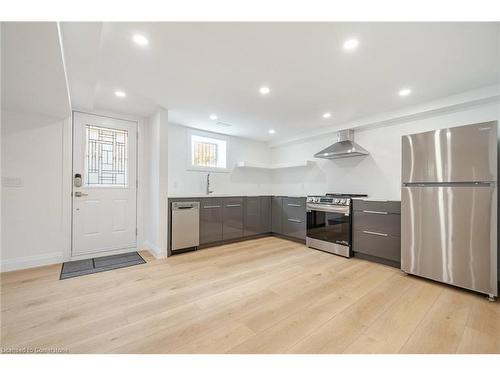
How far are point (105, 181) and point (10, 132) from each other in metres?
1.19

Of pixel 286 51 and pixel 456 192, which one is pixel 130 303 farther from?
pixel 456 192

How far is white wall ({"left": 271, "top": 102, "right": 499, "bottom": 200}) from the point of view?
117 inches

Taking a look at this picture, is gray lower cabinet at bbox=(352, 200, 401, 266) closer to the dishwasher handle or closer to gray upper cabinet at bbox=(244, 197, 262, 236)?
gray upper cabinet at bbox=(244, 197, 262, 236)

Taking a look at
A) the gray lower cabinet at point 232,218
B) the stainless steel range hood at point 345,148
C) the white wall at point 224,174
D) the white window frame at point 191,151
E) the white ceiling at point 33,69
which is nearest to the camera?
the white ceiling at point 33,69

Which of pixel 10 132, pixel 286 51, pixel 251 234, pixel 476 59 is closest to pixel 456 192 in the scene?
pixel 476 59

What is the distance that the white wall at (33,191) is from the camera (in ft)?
8.93

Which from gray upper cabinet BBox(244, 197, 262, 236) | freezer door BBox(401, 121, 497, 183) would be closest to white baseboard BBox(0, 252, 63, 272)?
gray upper cabinet BBox(244, 197, 262, 236)

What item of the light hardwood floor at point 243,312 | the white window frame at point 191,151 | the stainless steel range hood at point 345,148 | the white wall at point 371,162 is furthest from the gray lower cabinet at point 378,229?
the white window frame at point 191,151

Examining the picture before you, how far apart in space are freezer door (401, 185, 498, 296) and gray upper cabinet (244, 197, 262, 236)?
99.1 inches

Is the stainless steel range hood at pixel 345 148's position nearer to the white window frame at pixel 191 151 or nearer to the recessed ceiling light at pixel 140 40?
the white window frame at pixel 191 151

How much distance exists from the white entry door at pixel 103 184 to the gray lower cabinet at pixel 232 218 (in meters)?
1.54

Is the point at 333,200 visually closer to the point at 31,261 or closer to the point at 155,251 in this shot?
the point at 155,251

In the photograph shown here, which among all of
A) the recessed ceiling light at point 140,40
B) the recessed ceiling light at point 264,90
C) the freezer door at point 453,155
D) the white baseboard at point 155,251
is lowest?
the white baseboard at point 155,251

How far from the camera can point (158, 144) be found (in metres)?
3.29
